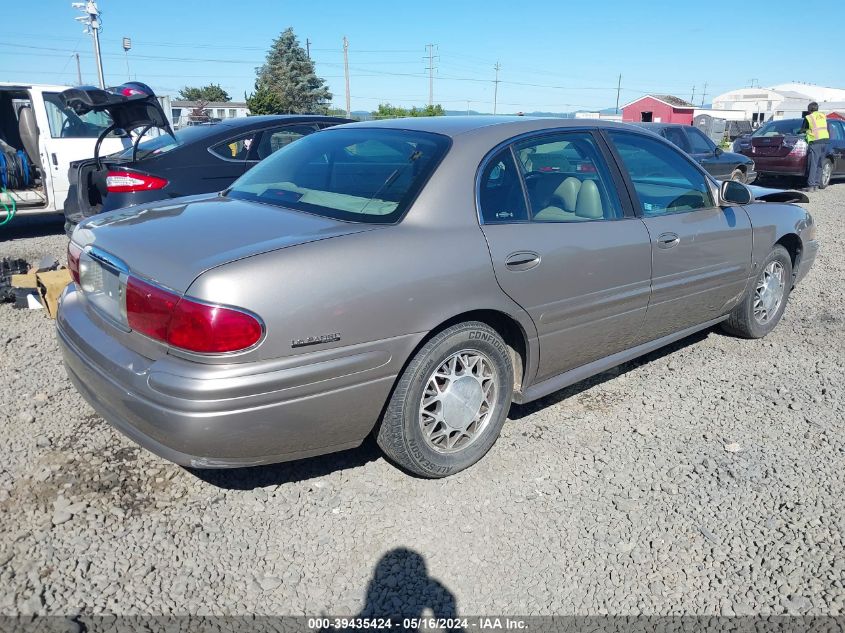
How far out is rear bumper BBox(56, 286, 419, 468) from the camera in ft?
7.63

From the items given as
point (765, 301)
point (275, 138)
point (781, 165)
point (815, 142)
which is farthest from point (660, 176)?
point (815, 142)

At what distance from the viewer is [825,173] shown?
49.9ft

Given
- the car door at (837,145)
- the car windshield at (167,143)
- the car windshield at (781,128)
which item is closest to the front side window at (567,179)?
the car windshield at (167,143)

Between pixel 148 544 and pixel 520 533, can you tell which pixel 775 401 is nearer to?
pixel 520 533

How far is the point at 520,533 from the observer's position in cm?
272

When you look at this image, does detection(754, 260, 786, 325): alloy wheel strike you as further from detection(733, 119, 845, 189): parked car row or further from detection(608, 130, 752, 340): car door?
detection(733, 119, 845, 189): parked car row

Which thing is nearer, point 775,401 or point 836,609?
point 836,609

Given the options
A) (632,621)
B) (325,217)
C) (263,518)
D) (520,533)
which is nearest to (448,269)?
(325,217)

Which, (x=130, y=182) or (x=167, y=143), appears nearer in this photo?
(x=130, y=182)

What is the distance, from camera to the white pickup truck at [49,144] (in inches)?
314

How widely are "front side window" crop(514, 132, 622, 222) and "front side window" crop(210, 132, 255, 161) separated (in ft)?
12.2

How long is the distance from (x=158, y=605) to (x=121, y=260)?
1304 mm

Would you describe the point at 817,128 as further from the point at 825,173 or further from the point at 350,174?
the point at 350,174

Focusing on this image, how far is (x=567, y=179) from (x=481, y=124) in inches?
21.9
